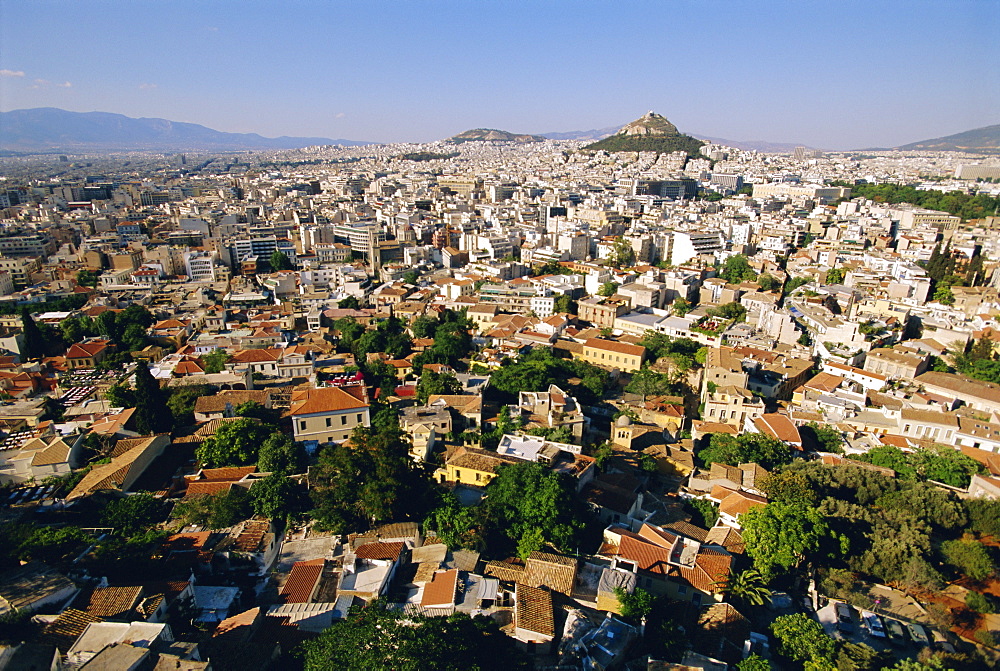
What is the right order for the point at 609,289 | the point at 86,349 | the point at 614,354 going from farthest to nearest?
the point at 609,289 < the point at 614,354 < the point at 86,349

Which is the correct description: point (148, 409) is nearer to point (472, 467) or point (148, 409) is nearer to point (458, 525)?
point (472, 467)

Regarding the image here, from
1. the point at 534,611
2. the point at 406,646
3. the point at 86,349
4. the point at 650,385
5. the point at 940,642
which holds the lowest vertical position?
the point at 940,642

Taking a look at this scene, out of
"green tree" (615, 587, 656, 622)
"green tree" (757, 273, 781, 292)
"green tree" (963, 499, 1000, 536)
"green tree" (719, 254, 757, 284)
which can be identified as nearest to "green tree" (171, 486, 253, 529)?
"green tree" (615, 587, 656, 622)

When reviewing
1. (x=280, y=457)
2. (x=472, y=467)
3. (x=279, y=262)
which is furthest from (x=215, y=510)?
(x=279, y=262)

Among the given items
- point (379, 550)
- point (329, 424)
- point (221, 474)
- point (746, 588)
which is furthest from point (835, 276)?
point (221, 474)

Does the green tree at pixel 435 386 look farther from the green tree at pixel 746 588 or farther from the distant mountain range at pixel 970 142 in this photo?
the distant mountain range at pixel 970 142

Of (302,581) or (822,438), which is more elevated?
(302,581)

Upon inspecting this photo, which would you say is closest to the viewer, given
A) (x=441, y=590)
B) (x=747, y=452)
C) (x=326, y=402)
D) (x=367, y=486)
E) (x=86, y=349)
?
(x=441, y=590)

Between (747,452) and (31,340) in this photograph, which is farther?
(31,340)

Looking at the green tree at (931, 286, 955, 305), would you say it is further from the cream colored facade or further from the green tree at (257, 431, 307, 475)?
the green tree at (257, 431, 307, 475)

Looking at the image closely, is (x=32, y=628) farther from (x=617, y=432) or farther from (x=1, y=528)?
(x=617, y=432)
